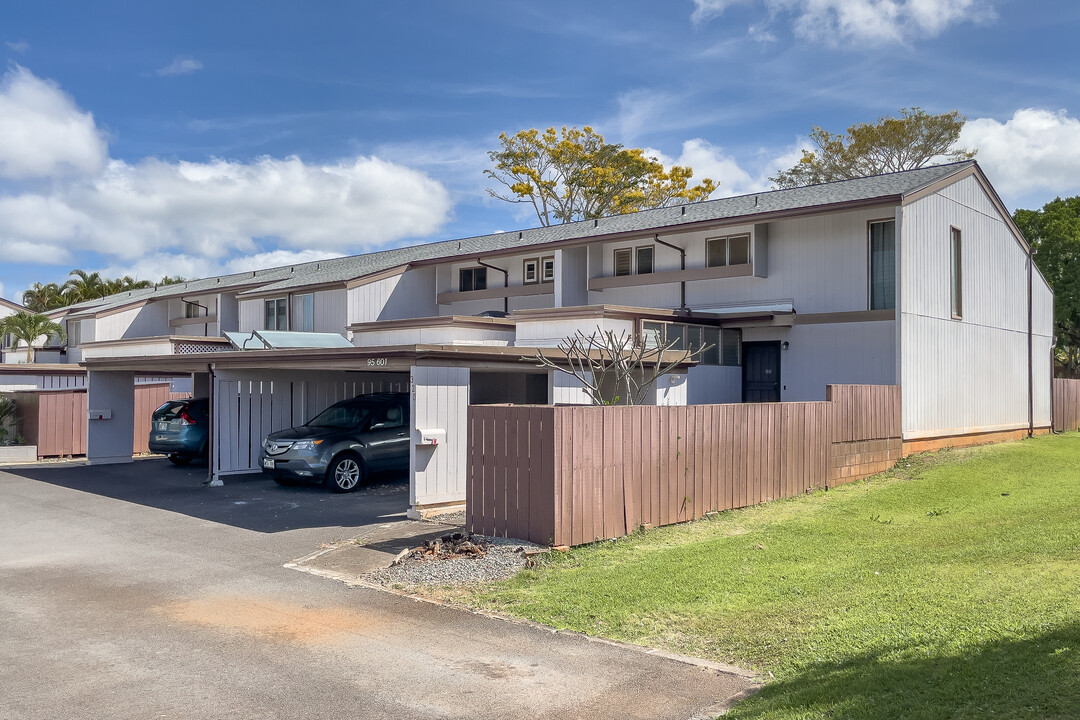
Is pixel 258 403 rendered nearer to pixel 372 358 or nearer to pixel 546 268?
pixel 372 358

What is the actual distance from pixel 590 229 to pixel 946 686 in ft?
71.1

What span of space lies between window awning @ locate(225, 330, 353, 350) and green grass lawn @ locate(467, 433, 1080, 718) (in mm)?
12233

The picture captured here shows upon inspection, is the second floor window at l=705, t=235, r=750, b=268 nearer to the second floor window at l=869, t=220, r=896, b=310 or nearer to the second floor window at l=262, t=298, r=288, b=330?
the second floor window at l=869, t=220, r=896, b=310

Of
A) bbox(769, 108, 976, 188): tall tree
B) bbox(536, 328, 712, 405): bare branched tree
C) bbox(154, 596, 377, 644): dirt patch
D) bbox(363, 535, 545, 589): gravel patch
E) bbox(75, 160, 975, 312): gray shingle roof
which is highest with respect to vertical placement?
bbox(769, 108, 976, 188): tall tree

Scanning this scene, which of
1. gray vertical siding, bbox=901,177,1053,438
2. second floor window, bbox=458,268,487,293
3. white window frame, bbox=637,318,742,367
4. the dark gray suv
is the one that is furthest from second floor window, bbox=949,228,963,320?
second floor window, bbox=458,268,487,293

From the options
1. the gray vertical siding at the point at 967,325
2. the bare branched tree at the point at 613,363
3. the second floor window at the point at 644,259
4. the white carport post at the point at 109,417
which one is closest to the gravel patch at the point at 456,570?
the bare branched tree at the point at 613,363

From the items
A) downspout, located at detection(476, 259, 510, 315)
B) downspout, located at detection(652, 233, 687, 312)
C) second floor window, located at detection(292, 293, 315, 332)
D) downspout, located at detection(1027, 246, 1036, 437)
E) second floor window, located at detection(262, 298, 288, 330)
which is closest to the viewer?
downspout, located at detection(652, 233, 687, 312)

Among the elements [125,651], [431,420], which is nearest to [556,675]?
[125,651]

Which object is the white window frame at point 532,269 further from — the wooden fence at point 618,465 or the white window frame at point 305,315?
the wooden fence at point 618,465

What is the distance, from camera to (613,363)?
1488 cm

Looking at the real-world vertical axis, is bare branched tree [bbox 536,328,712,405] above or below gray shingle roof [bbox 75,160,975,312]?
below

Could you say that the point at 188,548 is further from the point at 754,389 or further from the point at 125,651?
the point at 754,389

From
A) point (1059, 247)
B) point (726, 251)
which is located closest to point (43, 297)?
point (726, 251)

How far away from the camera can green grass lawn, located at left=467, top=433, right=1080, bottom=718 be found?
5.05 meters
